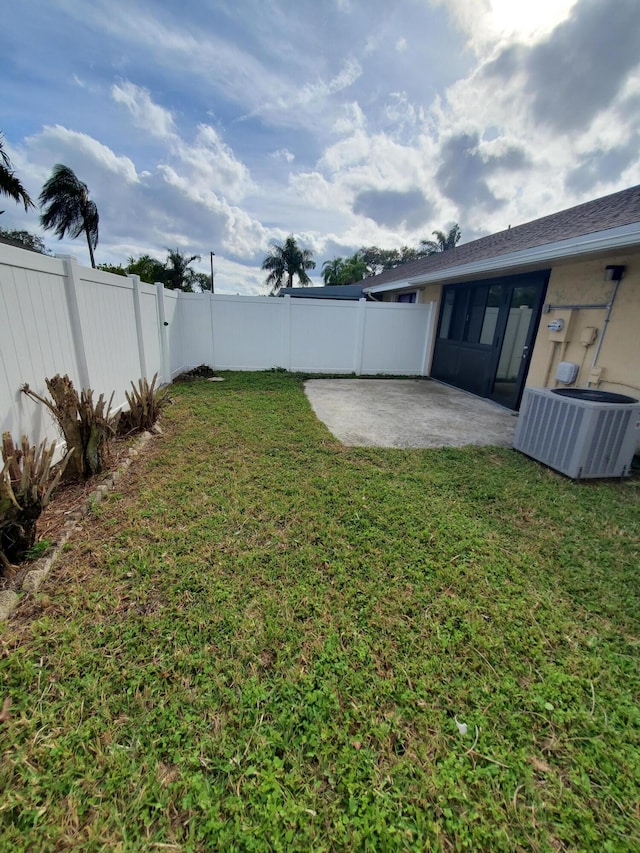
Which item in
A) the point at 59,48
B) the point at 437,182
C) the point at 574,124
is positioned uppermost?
the point at 437,182

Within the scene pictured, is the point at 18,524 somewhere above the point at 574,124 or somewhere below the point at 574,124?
below

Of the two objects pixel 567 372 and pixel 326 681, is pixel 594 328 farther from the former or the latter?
pixel 326 681

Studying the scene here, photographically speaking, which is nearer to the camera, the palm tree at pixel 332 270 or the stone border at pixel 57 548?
the stone border at pixel 57 548

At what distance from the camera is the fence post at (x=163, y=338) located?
661 cm

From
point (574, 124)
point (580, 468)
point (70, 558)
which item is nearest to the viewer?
point (70, 558)

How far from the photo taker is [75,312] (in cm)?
344

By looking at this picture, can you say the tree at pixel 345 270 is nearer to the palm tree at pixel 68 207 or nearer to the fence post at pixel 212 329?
the palm tree at pixel 68 207

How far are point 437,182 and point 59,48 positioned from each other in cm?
1316

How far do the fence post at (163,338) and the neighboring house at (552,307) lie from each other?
577 cm

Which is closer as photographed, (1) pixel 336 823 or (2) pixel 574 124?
(1) pixel 336 823

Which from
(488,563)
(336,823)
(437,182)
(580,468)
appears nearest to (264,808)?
(336,823)

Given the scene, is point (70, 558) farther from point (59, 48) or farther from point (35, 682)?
point (59, 48)

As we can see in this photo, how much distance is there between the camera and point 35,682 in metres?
1.57

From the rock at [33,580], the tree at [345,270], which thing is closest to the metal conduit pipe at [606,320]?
the rock at [33,580]
